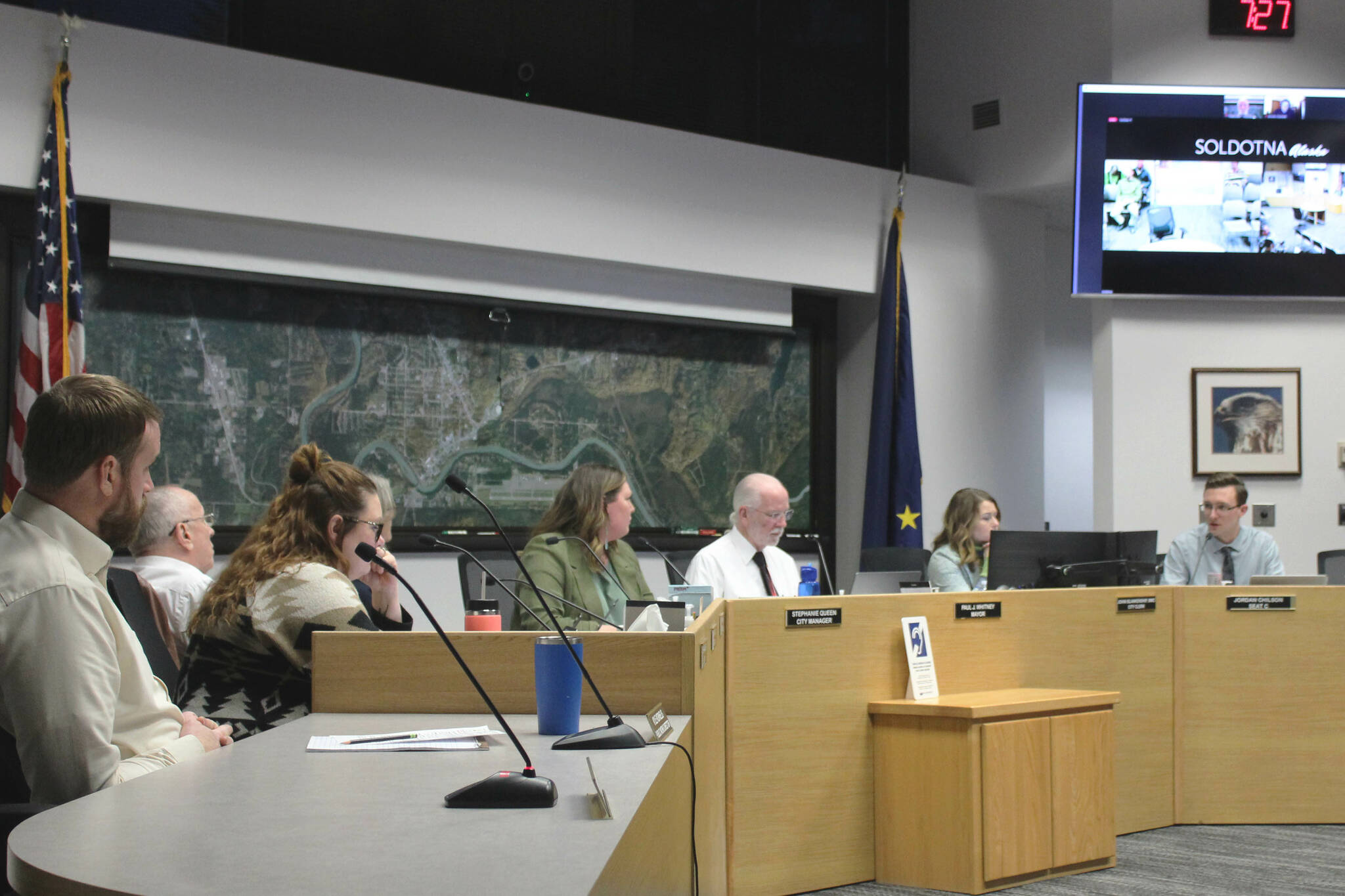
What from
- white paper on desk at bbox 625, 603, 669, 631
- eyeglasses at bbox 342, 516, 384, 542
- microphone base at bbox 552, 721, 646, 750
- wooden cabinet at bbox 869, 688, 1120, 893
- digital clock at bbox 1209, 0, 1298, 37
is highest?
digital clock at bbox 1209, 0, 1298, 37

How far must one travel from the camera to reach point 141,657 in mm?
1922

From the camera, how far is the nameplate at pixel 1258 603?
14.5ft

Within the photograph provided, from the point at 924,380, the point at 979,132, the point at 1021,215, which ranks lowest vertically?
the point at 924,380

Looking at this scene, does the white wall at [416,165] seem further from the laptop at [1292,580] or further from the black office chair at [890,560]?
the laptop at [1292,580]

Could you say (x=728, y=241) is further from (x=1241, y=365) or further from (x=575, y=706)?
(x=575, y=706)

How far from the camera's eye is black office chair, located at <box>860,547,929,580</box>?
18.9 ft

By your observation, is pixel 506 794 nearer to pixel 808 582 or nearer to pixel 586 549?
pixel 586 549

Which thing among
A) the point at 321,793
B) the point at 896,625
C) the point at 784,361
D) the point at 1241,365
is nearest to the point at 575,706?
the point at 321,793

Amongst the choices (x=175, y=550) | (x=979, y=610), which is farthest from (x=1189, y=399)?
(x=175, y=550)

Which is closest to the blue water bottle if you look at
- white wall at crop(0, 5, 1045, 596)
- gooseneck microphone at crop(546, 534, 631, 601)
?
gooseneck microphone at crop(546, 534, 631, 601)

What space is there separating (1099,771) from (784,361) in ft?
10.9

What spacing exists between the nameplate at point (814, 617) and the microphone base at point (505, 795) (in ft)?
6.99

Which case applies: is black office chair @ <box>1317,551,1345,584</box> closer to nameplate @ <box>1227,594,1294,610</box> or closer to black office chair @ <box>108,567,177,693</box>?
nameplate @ <box>1227,594,1294,610</box>

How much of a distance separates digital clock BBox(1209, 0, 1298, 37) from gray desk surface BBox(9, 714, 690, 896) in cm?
603
